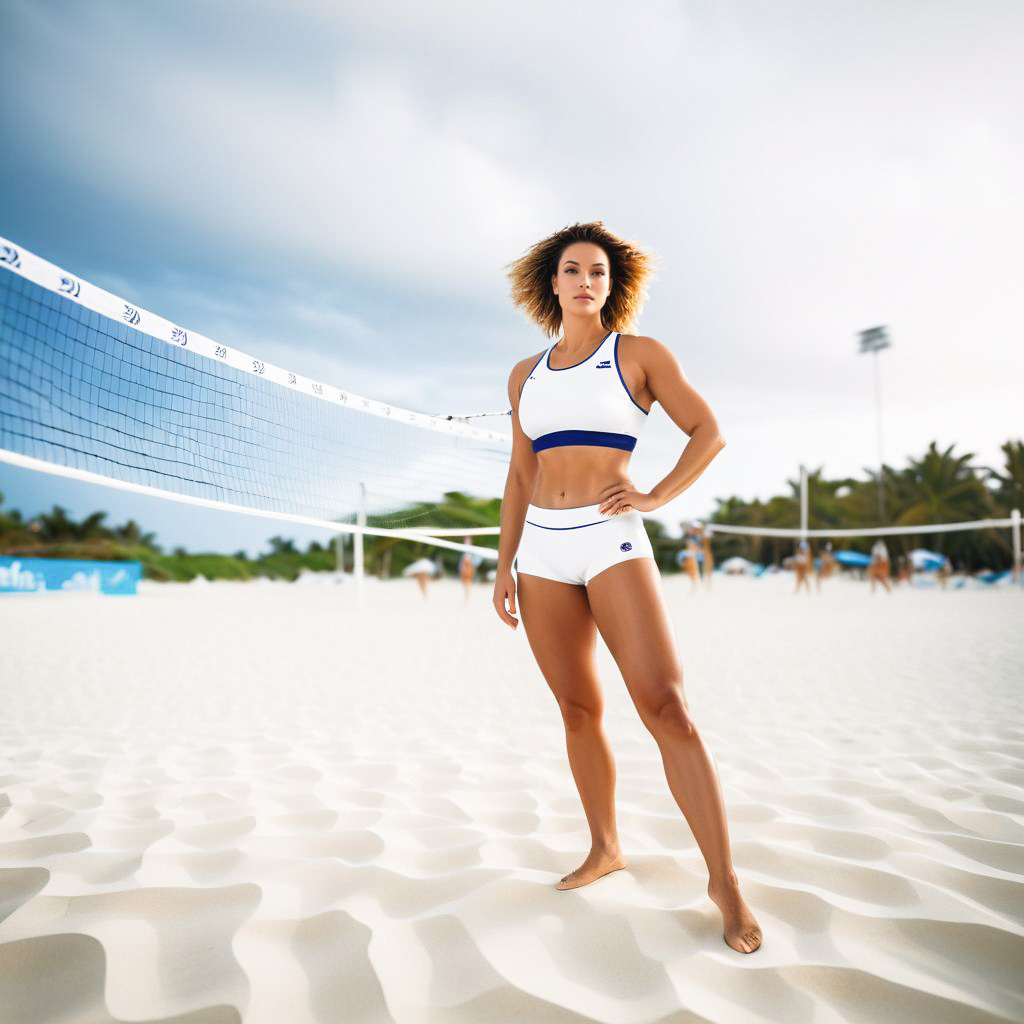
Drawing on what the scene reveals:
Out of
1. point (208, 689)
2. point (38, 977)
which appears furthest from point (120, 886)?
point (208, 689)

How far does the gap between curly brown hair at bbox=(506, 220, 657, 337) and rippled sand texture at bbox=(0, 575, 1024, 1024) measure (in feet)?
5.58

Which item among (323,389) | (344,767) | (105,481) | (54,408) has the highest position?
(323,389)

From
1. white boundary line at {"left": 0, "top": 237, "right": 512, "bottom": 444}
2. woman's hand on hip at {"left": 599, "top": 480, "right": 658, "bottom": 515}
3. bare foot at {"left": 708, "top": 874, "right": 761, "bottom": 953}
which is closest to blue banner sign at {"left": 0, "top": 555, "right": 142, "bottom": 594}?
white boundary line at {"left": 0, "top": 237, "right": 512, "bottom": 444}

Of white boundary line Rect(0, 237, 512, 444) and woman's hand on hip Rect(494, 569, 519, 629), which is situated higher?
white boundary line Rect(0, 237, 512, 444)

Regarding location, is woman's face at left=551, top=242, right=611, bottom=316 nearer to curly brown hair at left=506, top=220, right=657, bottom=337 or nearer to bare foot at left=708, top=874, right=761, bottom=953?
curly brown hair at left=506, top=220, right=657, bottom=337

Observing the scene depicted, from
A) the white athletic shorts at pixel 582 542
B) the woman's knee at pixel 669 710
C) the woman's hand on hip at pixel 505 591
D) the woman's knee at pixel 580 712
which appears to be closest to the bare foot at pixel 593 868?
the woman's knee at pixel 580 712

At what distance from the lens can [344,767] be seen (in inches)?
134

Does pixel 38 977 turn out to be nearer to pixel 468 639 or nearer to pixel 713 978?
pixel 713 978

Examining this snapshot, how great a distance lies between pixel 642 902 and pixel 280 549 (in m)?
41.9

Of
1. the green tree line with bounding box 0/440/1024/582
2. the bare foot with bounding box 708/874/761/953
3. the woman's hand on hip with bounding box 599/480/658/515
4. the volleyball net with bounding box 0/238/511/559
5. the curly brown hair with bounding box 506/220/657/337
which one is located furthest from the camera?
the green tree line with bounding box 0/440/1024/582

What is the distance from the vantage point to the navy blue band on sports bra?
6.59 feet

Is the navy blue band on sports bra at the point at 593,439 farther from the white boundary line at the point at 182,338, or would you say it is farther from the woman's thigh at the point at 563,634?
the white boundary line at the point at 182,338

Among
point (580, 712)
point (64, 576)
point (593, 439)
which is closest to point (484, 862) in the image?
point (580, 712)

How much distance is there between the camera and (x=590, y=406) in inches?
78.6
